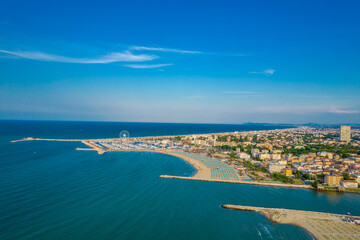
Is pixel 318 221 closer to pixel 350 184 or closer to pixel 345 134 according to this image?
pixel 350 184

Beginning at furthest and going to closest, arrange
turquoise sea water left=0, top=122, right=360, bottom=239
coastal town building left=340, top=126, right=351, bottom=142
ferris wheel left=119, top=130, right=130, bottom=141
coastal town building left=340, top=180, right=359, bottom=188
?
coastal town building left=340, top=126, right=351, bottom=142 < ferris wheel left=119, top=130, right=130, bottom=141 < coastal town building left=340, top=180, right=359, bottom=188 < turquoise sea water left=0, top=122, right=360, bottom=239

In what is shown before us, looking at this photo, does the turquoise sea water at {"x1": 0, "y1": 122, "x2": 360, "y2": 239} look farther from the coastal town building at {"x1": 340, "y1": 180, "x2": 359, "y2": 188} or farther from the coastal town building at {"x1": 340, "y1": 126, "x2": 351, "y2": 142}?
the coastal town building at {"x1": 340, "y1": 126, "x2": 351, "y2": 142}

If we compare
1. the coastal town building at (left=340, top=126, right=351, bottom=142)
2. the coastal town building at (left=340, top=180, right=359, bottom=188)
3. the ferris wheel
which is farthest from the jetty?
the coastal town building at (left=340, top=126, right=351, bottom=142)

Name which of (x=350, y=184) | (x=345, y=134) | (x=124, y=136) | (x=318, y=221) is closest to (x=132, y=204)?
(x=318, y=221)

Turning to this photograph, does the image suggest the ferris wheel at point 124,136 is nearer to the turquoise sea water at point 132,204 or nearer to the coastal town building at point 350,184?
the turquoise sea water at point 132,204

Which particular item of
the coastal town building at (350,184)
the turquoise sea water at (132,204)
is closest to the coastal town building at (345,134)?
the coastal town building at (350,184)

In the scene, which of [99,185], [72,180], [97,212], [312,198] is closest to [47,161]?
[72,180]

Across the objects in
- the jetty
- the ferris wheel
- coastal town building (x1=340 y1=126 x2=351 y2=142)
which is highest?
coastal town building (x1=340 y1=126 x2=351 y2=142)
